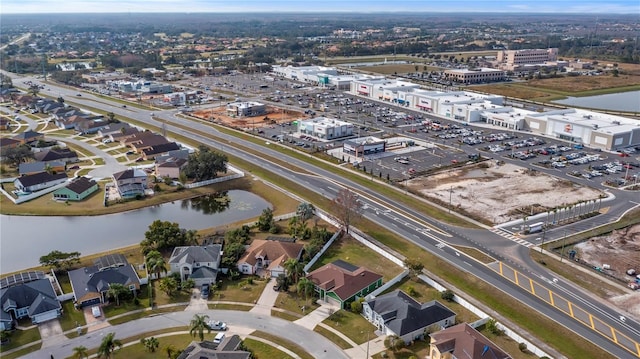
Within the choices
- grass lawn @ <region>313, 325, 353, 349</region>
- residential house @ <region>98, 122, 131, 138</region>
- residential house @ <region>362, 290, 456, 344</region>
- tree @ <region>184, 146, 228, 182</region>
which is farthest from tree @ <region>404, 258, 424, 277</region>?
residential house @ <region>98, 122, 131, 138</region>

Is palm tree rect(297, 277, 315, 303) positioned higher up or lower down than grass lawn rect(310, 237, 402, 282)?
higher up

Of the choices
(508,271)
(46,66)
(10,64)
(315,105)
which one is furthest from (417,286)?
(10,64)

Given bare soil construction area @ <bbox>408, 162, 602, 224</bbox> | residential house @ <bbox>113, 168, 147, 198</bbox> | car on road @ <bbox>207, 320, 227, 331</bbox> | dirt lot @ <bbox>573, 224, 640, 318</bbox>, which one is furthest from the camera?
residential house @ <bbox>113, 168, 147, 198</bbox>

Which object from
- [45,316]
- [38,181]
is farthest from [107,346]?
[38,181]

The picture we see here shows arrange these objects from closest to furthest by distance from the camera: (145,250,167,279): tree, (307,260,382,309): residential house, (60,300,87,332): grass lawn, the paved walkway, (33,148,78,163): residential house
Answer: (60,300,87,332): grass lawn
the paved walkway
(307,260,382,309): residential house
(145,250,167,279): tree
(33,148,78,163): residential house

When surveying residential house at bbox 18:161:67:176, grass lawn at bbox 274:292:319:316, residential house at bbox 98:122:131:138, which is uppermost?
residential house at bbox 98:122:131:138

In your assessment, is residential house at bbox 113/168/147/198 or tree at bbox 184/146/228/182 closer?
residential house at bbox 113/168/147/198

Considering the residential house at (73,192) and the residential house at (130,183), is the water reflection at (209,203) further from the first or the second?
the residential house at (73,192)

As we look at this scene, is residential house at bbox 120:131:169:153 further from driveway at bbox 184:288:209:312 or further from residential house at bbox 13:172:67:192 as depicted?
driveway at bbox 184:288:209:312
